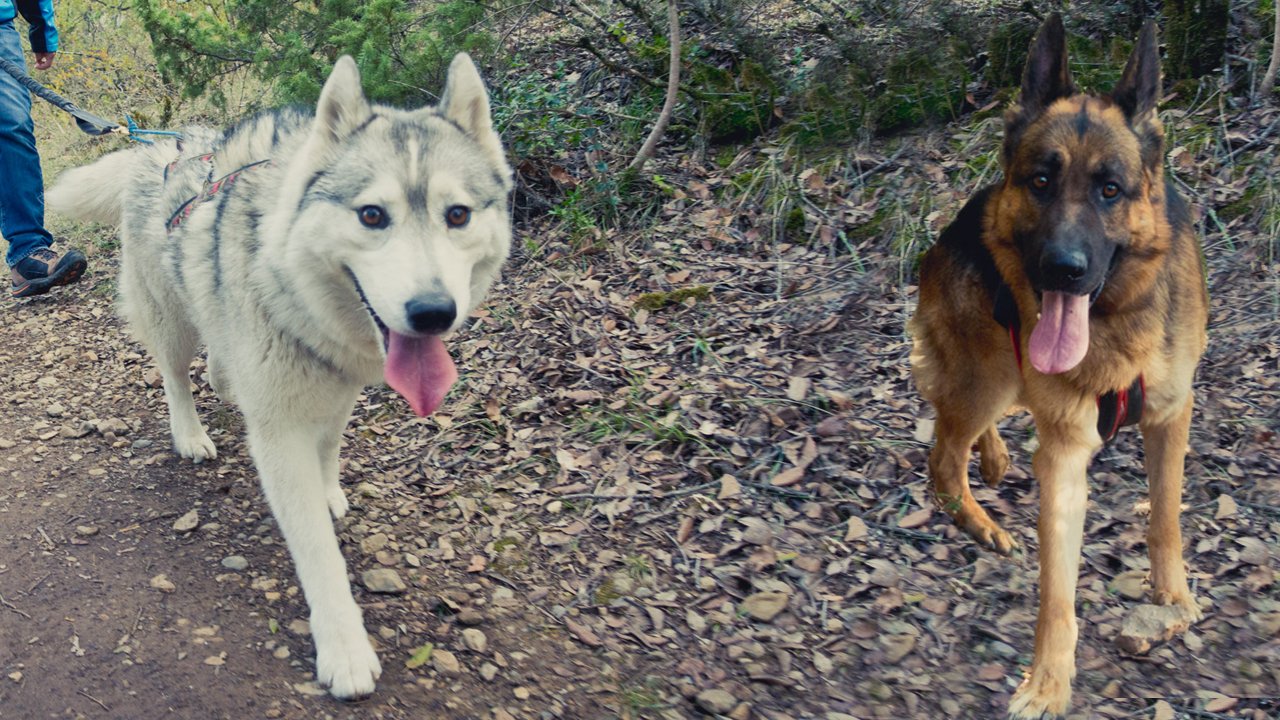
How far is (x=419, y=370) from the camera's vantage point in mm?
2926

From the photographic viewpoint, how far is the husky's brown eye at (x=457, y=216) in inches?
117

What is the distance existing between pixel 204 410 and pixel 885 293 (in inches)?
150

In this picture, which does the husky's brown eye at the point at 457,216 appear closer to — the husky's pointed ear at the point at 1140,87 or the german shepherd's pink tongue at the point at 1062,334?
the german shepherd's pink tongue at the point at 1062,334

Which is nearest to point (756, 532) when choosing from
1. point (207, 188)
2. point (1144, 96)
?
point (1144, 96)

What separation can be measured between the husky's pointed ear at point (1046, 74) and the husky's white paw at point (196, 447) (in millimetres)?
3864

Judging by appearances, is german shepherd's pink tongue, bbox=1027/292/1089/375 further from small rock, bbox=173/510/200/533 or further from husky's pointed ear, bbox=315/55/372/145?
small rock, bbox=173/510/200/533

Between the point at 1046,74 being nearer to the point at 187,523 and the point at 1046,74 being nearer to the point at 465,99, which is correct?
the point at 465,99

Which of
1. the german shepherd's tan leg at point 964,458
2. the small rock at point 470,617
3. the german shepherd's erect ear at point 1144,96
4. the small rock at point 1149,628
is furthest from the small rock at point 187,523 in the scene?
the german shepherd's erect ear at point 1144,96

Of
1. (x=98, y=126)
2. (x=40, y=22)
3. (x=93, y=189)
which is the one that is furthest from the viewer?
(x=40, y=22)

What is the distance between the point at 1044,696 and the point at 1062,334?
1.17m

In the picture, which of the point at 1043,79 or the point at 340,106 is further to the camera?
the point at 1043,79

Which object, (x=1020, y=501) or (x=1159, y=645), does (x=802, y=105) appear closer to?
(x=1020, y=501)

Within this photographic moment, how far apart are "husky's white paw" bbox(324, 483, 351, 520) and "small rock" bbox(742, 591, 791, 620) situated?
1.78 m

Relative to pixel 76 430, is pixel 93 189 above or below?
above
